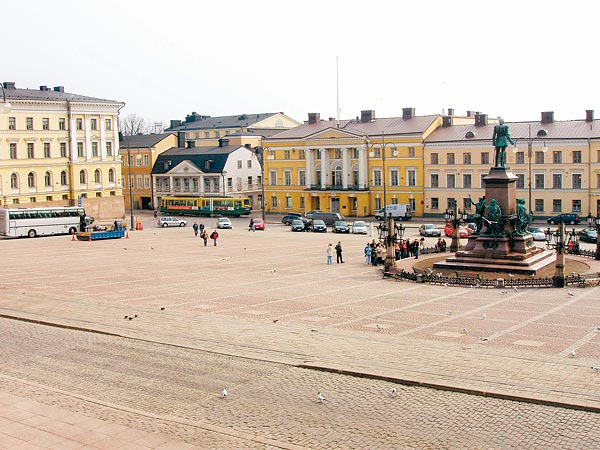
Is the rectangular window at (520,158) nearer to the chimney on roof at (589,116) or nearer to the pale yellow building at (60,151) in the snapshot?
the chimney on roof at (589,116)

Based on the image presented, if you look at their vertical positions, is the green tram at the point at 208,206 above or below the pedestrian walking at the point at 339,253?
above

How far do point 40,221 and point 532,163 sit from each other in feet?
152

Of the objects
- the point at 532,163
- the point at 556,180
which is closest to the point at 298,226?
the point at 532,163

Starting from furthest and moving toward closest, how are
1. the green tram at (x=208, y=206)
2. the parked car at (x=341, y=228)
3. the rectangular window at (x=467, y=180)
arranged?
the green tram at (x=208, y=206), the rectangular window at (x=467, y=180), the parked car at (x=341, y=228)

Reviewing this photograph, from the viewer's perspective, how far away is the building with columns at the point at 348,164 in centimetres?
8612

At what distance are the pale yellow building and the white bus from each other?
1324 cm

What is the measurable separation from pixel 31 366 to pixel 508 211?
24980 mm

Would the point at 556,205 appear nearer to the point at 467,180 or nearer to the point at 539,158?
the point at 539,158

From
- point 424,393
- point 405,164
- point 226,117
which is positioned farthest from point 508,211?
point 226,117

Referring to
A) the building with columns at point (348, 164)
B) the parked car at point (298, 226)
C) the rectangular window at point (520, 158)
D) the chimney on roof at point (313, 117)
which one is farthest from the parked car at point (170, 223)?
the rectangular window at point (520, 158)

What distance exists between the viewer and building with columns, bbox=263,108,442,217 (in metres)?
86.1

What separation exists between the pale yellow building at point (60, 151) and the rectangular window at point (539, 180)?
4586 cm

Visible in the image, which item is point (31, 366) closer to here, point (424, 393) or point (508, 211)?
point (424, 393)

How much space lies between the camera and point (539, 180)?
77.4 meters
